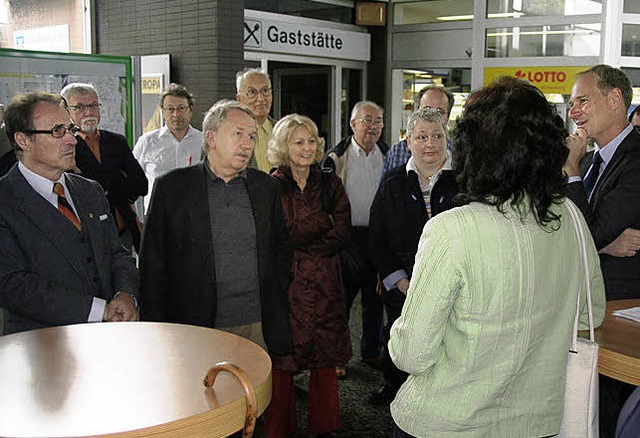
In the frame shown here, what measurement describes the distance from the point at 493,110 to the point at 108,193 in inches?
125

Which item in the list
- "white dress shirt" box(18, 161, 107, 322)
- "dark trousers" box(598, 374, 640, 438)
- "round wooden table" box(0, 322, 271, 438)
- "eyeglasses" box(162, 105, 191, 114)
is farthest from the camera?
"eyeglasses" box(162, 105, 191, 114)

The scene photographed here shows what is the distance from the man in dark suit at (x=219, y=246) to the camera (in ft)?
9.84

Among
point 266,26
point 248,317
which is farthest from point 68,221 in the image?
point 266,26

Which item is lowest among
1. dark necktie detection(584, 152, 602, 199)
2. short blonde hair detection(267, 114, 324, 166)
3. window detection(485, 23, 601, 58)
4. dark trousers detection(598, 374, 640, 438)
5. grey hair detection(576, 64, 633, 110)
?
dark trousers detection(598, 374, 640, 438)

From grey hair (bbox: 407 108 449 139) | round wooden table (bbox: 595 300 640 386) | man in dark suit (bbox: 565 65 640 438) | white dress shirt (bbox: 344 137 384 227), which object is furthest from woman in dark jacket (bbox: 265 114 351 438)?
round wooden table (bbox: 595 300 640 386)

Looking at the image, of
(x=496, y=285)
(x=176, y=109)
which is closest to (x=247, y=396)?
(x=496, y=285)

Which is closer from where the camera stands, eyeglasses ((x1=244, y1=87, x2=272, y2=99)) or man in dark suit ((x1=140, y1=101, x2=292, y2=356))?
man in dark suit ((x1=140, y1=101, x2=292, y2=356))

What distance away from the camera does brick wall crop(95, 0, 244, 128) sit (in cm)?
692

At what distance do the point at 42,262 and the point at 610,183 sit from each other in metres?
2.42

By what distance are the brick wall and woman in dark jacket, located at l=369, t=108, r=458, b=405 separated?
3649mm

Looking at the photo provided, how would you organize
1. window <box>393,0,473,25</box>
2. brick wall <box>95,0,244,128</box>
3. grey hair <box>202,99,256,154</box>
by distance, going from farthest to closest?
1. window <box>393,0,473,25</box>
2. brick wall <box>95,0,244,128</box>
3. grey hair <box>202,99,256,154</box>

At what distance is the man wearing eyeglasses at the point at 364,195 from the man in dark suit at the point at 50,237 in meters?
2.17

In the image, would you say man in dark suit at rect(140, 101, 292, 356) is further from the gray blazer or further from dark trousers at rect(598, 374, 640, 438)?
dark trousers at rect(598, 374, 640, 438)

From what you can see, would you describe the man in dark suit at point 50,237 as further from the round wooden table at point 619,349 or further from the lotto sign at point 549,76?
the lotto sign at point 549,76
